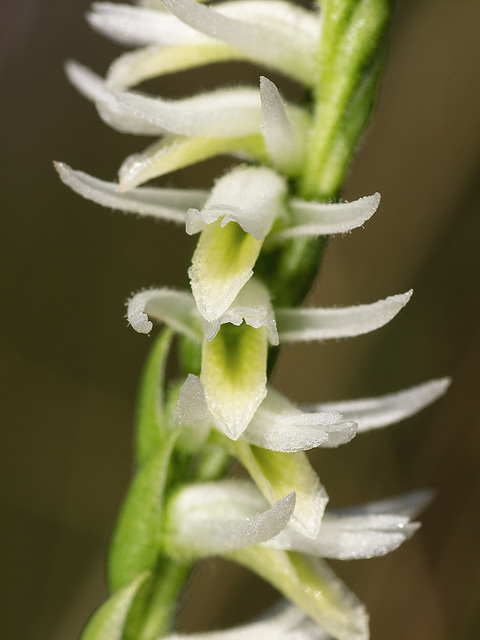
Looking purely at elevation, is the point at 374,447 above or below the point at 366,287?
below

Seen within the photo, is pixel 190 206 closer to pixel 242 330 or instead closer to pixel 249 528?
pixel 242 330

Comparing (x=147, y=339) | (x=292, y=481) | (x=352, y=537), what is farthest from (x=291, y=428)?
(x=147, y=339)

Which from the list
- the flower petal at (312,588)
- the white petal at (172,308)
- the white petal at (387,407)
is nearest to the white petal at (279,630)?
the flower petal at (312,588)

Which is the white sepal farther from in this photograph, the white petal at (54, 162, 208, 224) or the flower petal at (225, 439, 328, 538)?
the white petal at (54, 162, 208, 224)

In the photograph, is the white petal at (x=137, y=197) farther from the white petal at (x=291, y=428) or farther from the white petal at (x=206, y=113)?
the white petal at (x=291, y=428)

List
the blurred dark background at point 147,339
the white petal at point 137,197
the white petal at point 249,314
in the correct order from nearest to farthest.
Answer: the white petal at point 249,314 → the white petal at point 137,197 → the blurred dark background at point 147,339

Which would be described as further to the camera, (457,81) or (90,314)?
(90,314)

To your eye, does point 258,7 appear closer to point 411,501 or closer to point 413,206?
point 411,501

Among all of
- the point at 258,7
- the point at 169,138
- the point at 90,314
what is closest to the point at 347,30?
the point at 258,7
